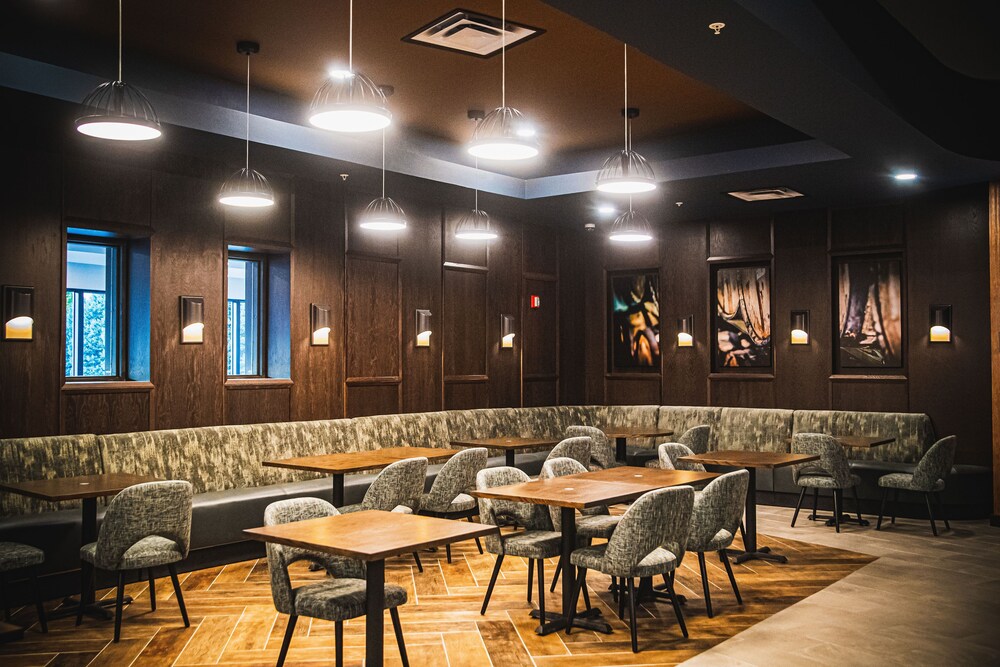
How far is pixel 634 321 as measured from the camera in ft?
35.9

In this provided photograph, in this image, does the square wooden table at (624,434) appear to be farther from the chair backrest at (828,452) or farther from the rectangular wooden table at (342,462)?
the rectangular wooden table at (342,462)

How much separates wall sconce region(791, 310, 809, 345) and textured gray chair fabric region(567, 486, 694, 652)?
18.3ft

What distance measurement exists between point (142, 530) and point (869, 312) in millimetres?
7697

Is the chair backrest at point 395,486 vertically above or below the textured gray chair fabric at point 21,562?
above

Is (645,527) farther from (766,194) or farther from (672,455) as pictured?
(766,194)

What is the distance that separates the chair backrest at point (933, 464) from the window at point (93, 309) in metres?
6.96

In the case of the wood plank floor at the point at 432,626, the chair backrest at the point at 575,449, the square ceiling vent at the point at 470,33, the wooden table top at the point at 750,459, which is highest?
the square ceiling vent at the point at 470,33

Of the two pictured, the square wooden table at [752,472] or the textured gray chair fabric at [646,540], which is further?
the square wooden table at [752,472]

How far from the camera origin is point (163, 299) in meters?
7.13

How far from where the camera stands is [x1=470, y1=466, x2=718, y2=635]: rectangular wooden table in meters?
Result: 4.67

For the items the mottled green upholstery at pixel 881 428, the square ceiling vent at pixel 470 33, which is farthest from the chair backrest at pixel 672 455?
the square ceiling vent at pixel 470 33

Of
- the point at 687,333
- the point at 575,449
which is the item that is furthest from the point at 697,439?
the point at 687,333

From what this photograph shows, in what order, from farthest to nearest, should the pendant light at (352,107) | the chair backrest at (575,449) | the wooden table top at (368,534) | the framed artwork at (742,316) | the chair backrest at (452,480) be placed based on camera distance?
1. the framed artwork at (742,316)
2. the chair backrest at (575,449)
3. the chair backrest at (452,480)
4. the pendant light at (352,107)
5. the wooden table top at (368,534)

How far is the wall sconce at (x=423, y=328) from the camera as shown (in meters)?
9.23
